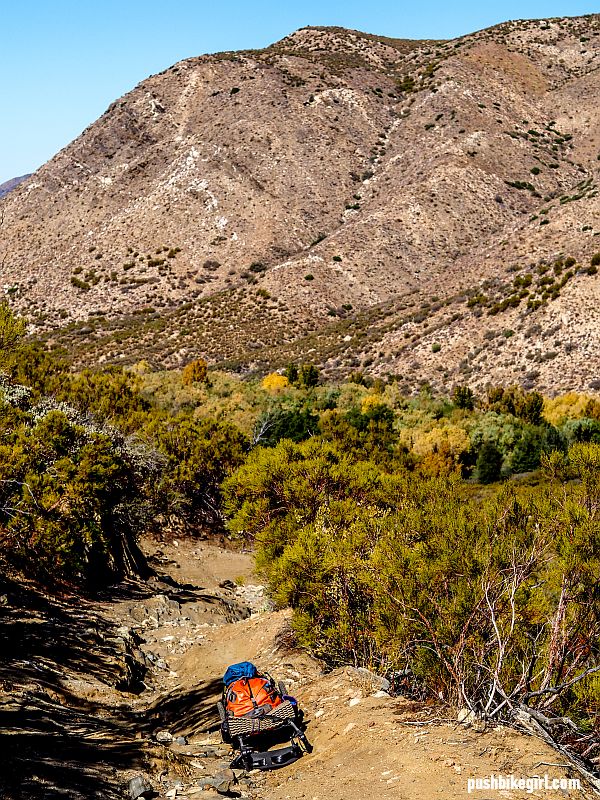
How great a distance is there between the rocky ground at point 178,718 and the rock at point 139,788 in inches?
0.6

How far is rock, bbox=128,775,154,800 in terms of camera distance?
625 cm

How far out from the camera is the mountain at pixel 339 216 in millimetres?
42594

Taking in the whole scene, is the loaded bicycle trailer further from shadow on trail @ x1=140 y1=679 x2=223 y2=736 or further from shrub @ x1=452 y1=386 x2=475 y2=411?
shrub @ x1=452 y1=386 x2=475 y2=411

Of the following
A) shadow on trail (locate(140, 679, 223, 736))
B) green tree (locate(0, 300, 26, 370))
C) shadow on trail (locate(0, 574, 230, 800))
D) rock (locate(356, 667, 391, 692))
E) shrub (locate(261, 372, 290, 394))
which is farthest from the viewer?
shrub (locate(261, 372, 290, 394))

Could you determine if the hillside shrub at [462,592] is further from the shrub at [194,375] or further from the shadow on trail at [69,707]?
the shrub at [194,375]

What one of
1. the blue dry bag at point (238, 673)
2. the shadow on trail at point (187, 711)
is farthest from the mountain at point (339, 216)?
the blue dry bag at point (238, 673)

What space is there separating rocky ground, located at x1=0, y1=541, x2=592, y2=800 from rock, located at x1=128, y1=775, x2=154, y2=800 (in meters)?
0.01

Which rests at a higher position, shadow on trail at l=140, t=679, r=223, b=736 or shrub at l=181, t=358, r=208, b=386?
shrub at l=181, t=358, r=208, b=386

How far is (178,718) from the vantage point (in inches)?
384

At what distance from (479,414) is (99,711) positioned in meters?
24.8

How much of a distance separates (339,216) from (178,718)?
197ft

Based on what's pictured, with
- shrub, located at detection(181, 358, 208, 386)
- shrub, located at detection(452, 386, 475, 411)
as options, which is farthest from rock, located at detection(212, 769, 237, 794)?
shrub, located at detection(181, 358, 208, 386)

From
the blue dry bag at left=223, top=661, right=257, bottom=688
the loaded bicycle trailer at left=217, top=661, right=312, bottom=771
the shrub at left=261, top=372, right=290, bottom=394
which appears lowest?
the loaded bicycle trailer at left=217, top=661, right=312, bottom=771

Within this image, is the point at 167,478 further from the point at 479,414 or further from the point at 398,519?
the point at 479,414
